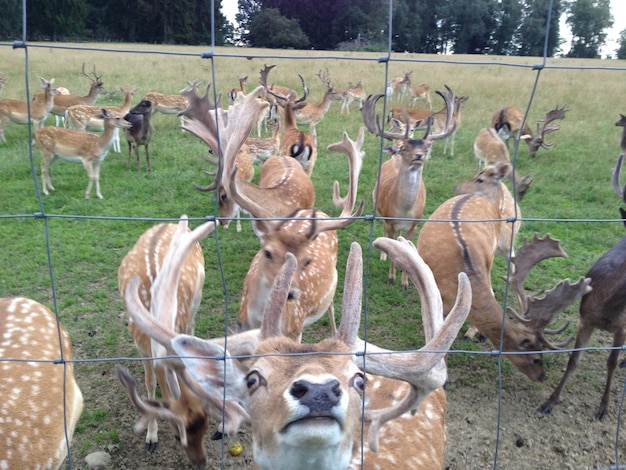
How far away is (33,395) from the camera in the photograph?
8.59 feet

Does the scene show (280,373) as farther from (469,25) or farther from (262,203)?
(262,203)

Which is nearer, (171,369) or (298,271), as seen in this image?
(171,369)

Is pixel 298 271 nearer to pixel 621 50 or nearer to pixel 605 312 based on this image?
pixel 605 312

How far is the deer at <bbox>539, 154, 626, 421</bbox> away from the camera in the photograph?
3.61 m

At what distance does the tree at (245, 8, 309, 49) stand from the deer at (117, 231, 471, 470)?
3.20 metres

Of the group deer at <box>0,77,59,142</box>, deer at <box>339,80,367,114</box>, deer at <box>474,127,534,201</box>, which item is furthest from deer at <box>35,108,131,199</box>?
deer at <box>339,80,367,114</box>

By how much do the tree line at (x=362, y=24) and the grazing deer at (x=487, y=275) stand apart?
1380mm

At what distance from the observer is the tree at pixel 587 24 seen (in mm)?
3965

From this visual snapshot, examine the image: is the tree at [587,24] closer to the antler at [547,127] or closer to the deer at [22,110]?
the antler at [547,127]

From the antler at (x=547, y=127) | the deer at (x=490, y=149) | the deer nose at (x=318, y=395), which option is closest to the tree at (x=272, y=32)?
the deer nose at (x=318, y=395)

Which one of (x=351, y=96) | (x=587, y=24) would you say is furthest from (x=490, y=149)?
(x=351, y=96)

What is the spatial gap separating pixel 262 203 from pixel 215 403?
371cm

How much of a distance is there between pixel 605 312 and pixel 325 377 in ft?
9.14

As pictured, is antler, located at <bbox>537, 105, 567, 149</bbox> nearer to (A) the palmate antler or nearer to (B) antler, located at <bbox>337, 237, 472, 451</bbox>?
(A) the palmate antler
